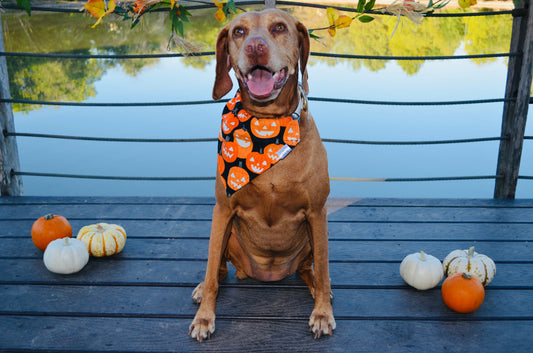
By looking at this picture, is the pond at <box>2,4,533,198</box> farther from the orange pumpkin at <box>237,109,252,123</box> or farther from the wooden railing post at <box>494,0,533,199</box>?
the orange pumpkin at <box>237,109,252,123</box>

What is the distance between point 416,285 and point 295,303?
58cm

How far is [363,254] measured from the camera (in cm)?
268

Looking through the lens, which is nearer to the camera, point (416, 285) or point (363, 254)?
point (416, 285)

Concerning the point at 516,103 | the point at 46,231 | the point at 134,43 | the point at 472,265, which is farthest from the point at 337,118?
the point at 134,43

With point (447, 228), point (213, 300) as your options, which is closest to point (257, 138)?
point (213, 300)

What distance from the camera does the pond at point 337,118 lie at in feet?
26.8

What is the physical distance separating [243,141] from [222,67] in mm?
332

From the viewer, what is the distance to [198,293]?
7.29 ft

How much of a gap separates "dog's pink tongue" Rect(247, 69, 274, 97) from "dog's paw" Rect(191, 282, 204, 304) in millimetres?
954

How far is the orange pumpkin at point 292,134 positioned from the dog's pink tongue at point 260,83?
0.73 feet

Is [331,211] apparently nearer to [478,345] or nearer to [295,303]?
[295,303]

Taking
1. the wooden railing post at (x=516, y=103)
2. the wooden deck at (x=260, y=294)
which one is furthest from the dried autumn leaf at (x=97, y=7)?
the wooden railing post at (x=516, y=103)

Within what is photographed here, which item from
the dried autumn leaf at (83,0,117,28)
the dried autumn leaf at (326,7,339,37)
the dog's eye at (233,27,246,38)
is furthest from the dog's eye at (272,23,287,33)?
the dried autumn leaf at (83,0,117,28)

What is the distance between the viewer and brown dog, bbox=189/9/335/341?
1880 mm
